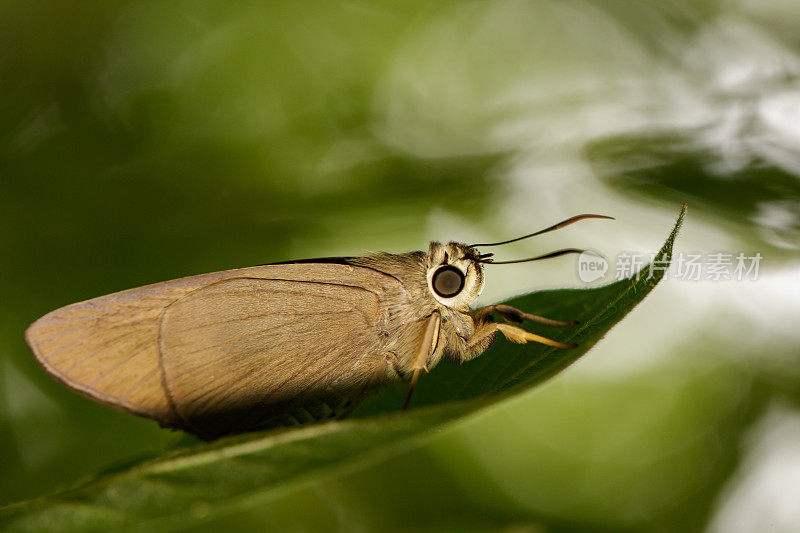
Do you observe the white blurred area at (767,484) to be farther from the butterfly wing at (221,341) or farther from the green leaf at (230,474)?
the green leaf at (230,474)

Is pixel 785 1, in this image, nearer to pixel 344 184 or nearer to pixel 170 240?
pixel 344 184

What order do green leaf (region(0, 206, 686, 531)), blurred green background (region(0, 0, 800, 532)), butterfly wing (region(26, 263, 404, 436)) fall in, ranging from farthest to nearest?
1. blurred green background (region(0, 0, 800, 532))
2. butterfly wing (region(26, 263, 404, 436))
3. green leaf (region(0, 206, 686, 531))

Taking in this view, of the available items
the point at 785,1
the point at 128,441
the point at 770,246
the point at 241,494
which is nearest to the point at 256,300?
the point at 128,441

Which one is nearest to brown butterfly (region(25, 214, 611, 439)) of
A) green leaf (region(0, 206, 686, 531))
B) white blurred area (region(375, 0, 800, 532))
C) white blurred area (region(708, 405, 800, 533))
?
green leaf (region(0, 206, 686, 531))

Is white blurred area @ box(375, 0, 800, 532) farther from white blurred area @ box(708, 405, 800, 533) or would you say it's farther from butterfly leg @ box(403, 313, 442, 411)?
butterfly leg @ box(403, 313, 442, 411)

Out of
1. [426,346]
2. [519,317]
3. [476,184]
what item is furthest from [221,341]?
[476,184]

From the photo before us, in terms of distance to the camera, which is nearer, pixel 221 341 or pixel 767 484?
pixel 221 341

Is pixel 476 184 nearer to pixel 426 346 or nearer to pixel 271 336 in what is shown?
pixel 426 346
